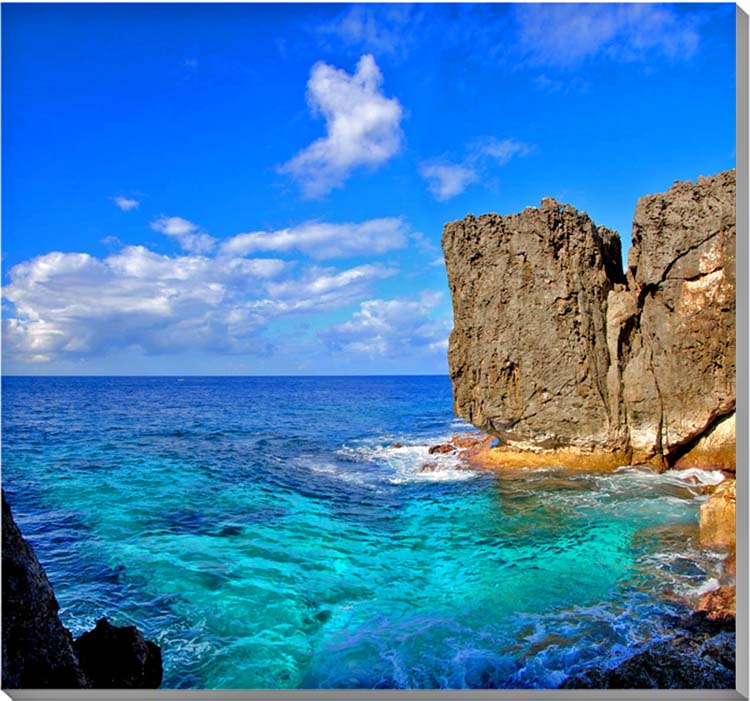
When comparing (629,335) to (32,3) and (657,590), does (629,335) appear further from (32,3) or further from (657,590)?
(32,3)

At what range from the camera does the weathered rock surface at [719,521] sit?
9578 mm

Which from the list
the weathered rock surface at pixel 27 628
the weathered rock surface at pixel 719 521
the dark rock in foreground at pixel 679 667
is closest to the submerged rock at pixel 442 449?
the weathered rock surface at pixel 719 521

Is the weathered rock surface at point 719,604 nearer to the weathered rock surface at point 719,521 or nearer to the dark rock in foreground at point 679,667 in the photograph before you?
the dark rock in foreground at point 679,667

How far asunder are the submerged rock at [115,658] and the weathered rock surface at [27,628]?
0.50m

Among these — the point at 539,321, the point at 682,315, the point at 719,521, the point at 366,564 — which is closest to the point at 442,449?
the point at 539,321

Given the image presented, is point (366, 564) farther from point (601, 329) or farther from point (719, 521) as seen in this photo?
point (601, 329)

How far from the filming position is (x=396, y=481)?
17.8 metres

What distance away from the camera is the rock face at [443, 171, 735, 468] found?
1419cm

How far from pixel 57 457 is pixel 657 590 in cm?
2335

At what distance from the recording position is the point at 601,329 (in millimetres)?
16406

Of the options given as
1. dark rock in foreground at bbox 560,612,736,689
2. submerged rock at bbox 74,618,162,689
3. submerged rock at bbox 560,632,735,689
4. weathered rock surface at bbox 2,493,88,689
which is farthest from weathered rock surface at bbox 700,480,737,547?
weathered rock surface at bbox 2,493,88,689

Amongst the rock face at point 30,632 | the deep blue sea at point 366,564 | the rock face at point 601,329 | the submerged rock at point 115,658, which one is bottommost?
the deep blue sea at point 366,564

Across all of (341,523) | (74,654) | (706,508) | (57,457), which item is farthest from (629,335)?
(57,457)

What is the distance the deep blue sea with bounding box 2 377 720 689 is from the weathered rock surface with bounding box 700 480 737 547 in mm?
398
